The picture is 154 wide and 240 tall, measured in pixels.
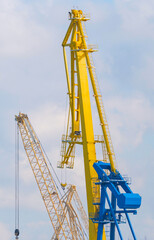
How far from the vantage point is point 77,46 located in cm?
7769

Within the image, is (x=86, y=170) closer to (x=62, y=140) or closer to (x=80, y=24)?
(x=62, y=140)

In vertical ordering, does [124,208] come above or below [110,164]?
below

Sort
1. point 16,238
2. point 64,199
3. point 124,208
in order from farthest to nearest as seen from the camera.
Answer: point 64,199
point 16,238
point 124,208

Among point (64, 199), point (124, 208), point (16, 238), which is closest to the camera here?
point (124, 208)

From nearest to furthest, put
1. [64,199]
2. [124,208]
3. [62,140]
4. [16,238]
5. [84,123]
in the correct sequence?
1. [124,208]
2. [84,123]
3. [62,140]
4. [16,238]
5. [64,199]

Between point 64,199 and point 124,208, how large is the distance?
122 feet

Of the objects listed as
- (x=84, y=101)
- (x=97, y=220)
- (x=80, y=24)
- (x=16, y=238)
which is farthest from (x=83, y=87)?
(x=16, y=238)

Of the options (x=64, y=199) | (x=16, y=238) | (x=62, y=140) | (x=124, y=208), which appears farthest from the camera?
(x=64, y=199)

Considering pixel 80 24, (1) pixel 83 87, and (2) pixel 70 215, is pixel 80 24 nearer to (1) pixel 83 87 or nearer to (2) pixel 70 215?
(1) pixel 83 87

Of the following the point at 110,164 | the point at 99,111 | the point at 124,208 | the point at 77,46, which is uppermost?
the point at 77,46

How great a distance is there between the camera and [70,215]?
10875cm

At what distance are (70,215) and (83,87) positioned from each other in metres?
36.5

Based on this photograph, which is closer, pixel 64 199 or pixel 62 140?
pixel 62 140

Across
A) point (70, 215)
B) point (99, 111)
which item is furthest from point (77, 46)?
point (70, 215)
